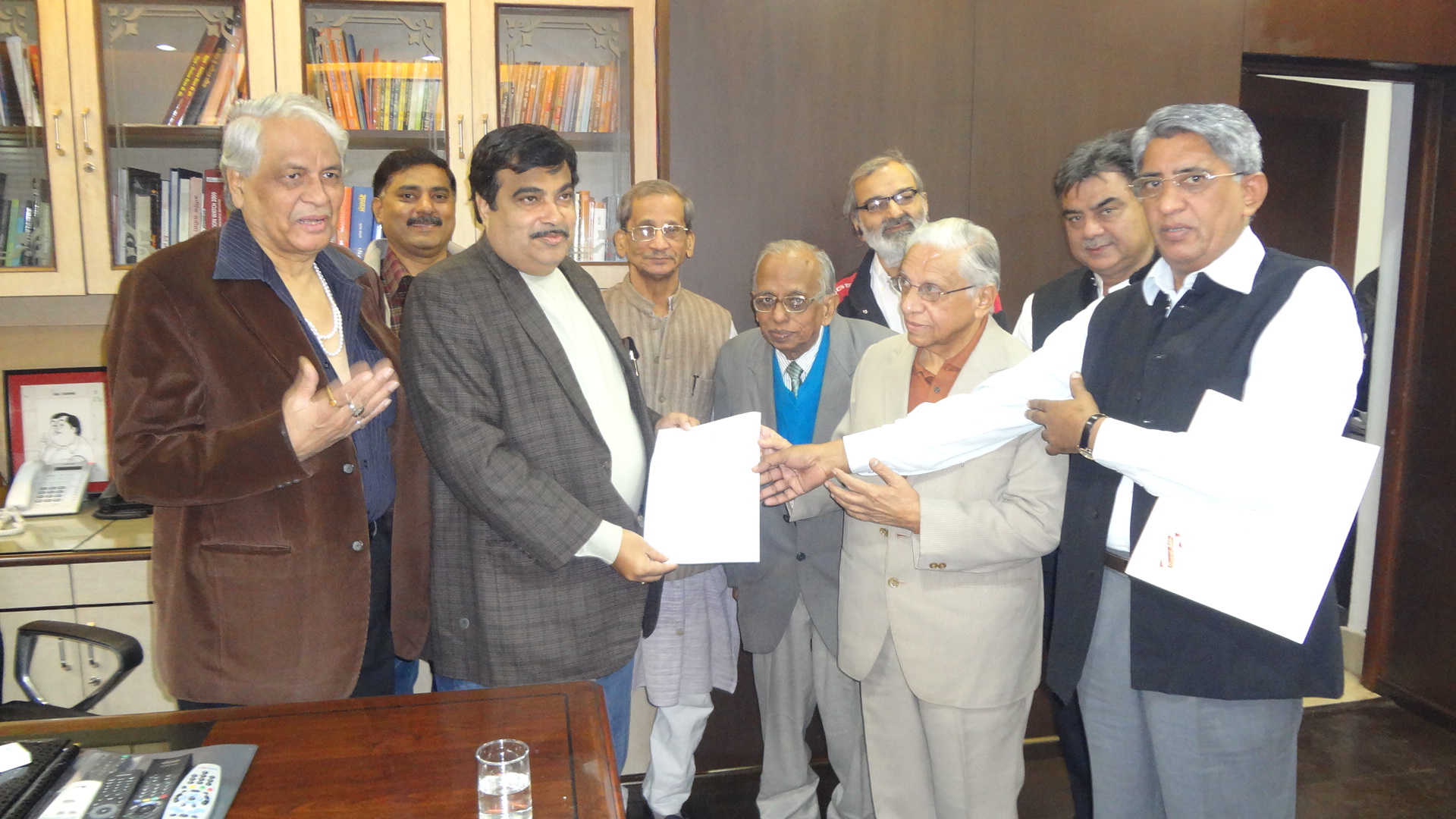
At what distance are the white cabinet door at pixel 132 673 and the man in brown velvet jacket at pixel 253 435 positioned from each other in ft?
4.45

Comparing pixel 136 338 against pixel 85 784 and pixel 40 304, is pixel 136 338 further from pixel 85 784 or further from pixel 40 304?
pixel 40 304

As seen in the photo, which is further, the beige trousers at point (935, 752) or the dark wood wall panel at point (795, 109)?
the dark wood wall panel at point (795, 109)

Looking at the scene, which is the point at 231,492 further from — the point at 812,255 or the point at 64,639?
the point at 812,255

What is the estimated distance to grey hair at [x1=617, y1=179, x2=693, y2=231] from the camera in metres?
2.49

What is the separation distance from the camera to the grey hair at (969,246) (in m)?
1.88

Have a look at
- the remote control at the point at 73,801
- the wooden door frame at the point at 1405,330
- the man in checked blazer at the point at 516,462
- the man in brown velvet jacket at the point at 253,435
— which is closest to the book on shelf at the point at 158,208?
the man in brown velvet jacket at the point at 253,435

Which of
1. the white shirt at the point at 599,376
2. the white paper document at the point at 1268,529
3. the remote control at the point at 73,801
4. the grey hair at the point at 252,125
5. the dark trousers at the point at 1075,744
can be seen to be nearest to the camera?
the remote control at the point at 73,801

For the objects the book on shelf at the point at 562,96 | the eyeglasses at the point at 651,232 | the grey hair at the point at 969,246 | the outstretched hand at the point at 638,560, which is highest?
the book on shelf at the point at 562,96

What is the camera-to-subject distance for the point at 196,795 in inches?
43.3

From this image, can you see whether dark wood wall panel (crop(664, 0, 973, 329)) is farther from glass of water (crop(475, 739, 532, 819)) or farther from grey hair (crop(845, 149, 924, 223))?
glass of water (crop(475, 739, 532, 819))

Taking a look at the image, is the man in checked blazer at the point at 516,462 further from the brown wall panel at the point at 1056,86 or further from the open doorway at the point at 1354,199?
the open doorway at the point at 1354,199

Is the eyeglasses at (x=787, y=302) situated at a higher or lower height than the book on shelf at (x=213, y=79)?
lower

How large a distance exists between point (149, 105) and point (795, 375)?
2.31 m

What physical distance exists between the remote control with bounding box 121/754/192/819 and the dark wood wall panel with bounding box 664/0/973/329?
1.95 m
